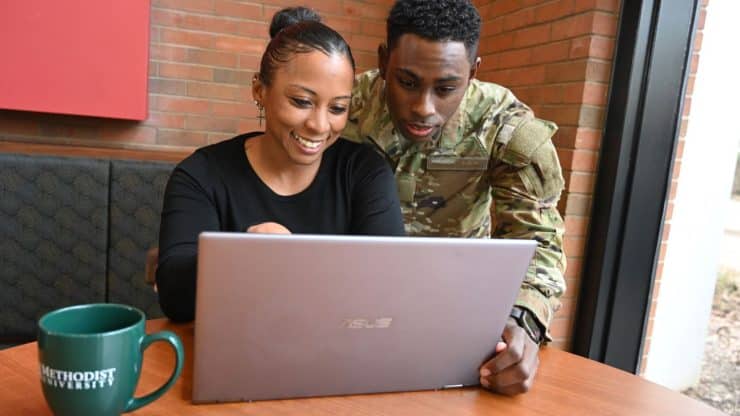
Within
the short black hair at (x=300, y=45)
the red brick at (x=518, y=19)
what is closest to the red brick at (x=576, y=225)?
the red brick at (x=518, y=19)

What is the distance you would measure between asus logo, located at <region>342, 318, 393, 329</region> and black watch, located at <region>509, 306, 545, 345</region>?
37 cm

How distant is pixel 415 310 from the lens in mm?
640

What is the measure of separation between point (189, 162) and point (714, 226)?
1.98 metres

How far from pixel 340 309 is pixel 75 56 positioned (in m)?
1.96

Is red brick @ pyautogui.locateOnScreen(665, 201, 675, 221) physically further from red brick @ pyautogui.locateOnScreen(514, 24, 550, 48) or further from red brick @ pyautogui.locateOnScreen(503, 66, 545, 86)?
red brick @ pyautogui.locateOnScreen(514, 24, 550, 48)

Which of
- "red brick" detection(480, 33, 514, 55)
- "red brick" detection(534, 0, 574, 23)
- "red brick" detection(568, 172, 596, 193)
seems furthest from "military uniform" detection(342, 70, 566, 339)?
"red brick" detection(480, 33, 514, 55)

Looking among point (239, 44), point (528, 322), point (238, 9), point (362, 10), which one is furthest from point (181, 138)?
point (528, 322)

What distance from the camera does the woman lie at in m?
0.92

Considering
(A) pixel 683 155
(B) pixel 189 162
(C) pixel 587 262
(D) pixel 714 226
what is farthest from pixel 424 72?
(D) pixel 714 226

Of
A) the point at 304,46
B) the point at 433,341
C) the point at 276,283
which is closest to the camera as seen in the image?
the point at 276,283

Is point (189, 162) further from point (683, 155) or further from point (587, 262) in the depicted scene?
point (683, 155)

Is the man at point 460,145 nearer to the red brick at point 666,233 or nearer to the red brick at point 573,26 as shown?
the red brick at point 573,26

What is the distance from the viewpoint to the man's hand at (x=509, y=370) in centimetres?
75

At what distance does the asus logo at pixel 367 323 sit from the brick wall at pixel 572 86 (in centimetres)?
152
